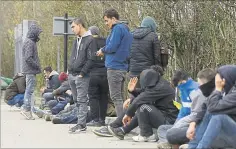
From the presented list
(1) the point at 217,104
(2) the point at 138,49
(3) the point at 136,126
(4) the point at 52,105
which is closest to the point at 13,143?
(3) the point at 136,126

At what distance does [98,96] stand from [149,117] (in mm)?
2616

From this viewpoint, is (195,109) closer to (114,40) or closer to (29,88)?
(114,40)

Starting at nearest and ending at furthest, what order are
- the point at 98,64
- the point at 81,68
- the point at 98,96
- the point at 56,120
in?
the point at 81,68
the point at 98,64
the point at 98,96
the point at 56,120

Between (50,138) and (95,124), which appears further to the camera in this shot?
(95,124)

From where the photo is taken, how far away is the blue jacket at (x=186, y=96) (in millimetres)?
9578

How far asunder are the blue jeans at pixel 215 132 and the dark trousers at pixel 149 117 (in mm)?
1571

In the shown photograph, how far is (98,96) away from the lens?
41.5 feet

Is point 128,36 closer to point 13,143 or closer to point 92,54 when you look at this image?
point 92,54

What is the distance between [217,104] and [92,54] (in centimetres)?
387

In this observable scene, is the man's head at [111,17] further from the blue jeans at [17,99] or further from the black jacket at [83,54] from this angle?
the blue jeans at [17,99]

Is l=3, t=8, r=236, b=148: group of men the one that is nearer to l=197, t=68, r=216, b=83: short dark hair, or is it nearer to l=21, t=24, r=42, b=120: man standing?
l=197, t=68, r=216, b=83: short dark hair

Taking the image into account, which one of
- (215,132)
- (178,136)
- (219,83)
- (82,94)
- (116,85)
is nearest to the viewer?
(215,132)

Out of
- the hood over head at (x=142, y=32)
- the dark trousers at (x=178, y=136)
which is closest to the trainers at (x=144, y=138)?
the dark trousers at (x=178, y=136)

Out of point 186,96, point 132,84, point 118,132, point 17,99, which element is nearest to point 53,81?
point 17,99
